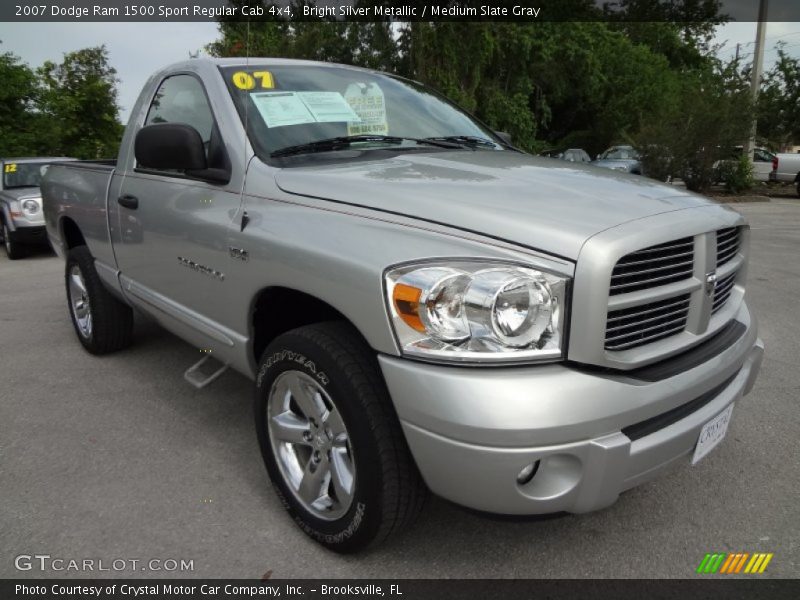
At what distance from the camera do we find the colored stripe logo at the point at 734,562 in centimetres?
214

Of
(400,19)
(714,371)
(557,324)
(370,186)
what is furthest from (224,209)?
(400,19)

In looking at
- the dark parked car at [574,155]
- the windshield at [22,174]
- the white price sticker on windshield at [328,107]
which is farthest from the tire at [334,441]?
the windshield at [22,174]

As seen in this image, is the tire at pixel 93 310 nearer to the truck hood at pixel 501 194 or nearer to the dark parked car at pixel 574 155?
the truck hood at pixel 501 194

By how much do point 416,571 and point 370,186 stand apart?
1332 millimetres

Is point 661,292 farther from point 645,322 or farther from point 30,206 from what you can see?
point 30,206

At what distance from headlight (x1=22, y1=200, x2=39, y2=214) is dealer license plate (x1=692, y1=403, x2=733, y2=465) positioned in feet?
31.4

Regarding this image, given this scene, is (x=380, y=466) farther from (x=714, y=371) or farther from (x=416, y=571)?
(x=714, y=371)

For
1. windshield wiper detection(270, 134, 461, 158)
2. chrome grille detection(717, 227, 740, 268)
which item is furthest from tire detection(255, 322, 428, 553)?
chrome grille detection(717, 227, 740, 268)

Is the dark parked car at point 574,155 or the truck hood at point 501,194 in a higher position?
the truck hood at point 501,194

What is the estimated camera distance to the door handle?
3256mm

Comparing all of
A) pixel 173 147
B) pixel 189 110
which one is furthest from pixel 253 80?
pixel 173 147

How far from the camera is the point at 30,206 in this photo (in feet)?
29.8

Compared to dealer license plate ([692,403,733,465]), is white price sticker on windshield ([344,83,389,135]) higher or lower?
higher

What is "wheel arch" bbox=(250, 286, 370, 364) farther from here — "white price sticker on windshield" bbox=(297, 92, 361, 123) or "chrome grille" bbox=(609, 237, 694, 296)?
"chrome grille" bbox=(609, 237, 694, 296)
